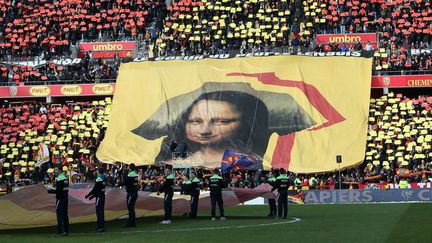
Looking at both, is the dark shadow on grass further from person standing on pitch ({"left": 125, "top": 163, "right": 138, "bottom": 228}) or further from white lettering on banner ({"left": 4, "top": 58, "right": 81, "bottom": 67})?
white lettering on banner ({"left": 4, "top": 58, "right": 81, "bottom": 67})

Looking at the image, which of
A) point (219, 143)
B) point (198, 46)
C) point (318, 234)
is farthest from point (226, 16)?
point (318, 234)

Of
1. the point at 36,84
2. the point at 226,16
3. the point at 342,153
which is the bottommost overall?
the point at 342,153

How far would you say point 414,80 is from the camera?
58.5 meters

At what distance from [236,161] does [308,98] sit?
6.43 m

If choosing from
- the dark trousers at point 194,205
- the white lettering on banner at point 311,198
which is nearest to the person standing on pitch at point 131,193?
the dark trousers at point 194,205

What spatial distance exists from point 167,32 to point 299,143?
1676 centimetres

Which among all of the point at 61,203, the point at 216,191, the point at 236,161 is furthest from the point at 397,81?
the point at 61,203

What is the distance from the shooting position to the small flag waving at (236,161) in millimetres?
52938

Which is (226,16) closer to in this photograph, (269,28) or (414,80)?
(269,28)

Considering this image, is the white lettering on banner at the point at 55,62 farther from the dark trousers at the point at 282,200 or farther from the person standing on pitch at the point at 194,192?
the dark trousers at the point at 282,200

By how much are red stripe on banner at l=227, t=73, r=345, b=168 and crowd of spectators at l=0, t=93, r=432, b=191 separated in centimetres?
163

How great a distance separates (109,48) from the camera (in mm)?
67312

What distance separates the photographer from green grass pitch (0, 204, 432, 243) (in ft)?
82.1

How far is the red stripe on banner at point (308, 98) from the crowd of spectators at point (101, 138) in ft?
5.33
